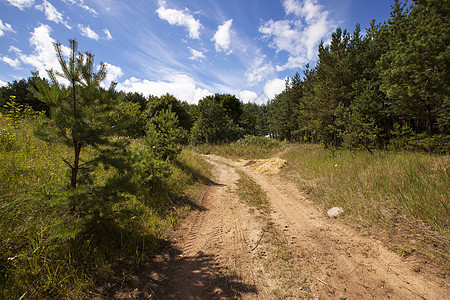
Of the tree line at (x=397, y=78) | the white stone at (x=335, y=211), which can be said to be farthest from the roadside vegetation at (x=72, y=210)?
the tree line at (x=397, y=78)

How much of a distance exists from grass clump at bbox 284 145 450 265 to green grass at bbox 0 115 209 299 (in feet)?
14.5

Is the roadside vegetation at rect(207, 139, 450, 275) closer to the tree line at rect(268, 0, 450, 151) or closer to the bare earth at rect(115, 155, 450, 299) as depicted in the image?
the bare earth at rect(115, 155, 450, 299)

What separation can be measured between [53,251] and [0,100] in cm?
4257


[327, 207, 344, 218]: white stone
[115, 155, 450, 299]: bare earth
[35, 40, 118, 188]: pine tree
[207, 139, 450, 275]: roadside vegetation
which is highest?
[35, 40, 118, 188]: pine tree

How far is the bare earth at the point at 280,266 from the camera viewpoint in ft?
7.14

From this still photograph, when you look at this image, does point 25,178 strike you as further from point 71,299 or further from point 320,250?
point 320,250

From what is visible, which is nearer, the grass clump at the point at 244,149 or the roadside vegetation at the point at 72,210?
the roadside vegetation at the point at 72,210

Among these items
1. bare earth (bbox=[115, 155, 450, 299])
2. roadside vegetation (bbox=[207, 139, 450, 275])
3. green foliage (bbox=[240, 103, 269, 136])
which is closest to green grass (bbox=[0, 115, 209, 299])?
bare earth (bbox=[115, 155, 450, 299])

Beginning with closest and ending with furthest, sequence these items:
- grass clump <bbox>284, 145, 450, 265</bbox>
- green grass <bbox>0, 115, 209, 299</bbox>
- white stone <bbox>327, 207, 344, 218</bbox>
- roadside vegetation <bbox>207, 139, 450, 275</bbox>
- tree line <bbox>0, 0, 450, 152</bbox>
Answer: green grass <bbox>0, 115, 209, 299</bbox> < roadside vegetation <bbox>207, 139, 450, 275</bbox> < grass clump <bbox>284, 145, 450, 265</bbox> < white stone <bbox>327, 207, 344, 218</bbox> < tree line <bbox>0, 0, 450, 152</bbox>

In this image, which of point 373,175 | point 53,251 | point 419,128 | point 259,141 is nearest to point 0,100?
point 259,141

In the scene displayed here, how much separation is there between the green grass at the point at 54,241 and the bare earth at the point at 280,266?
1.28ft

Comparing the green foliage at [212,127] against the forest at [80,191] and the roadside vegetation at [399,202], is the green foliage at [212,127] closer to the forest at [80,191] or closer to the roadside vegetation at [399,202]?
the forest at [80,191]

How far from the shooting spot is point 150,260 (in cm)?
279

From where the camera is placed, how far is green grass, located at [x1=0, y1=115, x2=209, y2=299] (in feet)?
6.11
